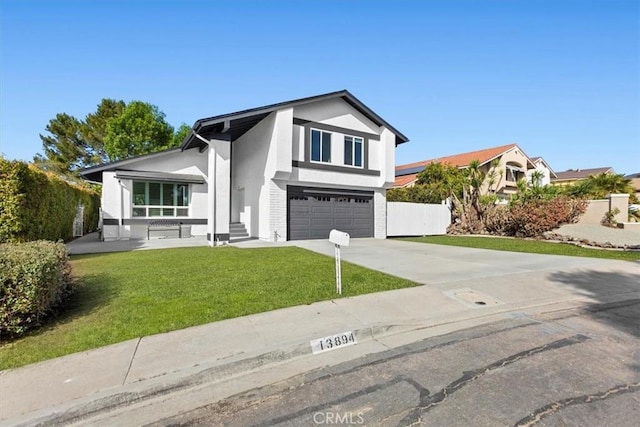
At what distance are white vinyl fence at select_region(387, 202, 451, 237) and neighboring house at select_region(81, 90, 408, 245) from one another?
1297mm

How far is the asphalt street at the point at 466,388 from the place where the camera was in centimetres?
269

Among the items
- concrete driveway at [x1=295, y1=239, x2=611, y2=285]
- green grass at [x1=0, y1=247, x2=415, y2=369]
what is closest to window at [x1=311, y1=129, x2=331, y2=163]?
concrete driveway at [x1=295, y1=239, x2=611, y2=285]

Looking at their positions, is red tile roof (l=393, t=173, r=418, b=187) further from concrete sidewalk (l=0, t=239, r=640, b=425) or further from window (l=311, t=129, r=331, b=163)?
concrete sidewalk (l=0, t=239, r=640, b=425)

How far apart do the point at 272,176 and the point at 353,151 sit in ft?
16.6

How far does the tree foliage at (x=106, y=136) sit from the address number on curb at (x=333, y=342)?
32861 millimetres

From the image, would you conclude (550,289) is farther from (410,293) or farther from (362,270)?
(362,270)

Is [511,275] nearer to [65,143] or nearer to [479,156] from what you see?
[479,156]

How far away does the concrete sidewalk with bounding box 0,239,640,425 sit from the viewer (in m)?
3.04

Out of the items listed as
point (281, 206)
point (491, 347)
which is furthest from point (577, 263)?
point (281, 206)

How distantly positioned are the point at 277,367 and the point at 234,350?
58cm

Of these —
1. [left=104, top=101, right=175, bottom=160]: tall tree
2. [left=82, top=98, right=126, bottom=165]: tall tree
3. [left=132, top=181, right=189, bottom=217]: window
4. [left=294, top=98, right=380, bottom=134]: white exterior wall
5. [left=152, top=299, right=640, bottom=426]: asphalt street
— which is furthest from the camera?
[left=82, top=98, right=126, bottom=165]: tall tree

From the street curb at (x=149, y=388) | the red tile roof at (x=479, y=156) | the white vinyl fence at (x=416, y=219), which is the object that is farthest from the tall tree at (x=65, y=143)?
the street curb at (x=149, y=388)

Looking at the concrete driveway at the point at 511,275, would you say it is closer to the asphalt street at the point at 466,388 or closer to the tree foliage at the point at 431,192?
the asphalt street at the point at 466,388

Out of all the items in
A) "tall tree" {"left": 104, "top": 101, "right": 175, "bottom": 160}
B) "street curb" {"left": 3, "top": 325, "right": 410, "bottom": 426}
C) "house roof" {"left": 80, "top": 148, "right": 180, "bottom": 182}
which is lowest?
"street curb" {"left": 3, "top": 325, "right": 410, "bottom": 426}
